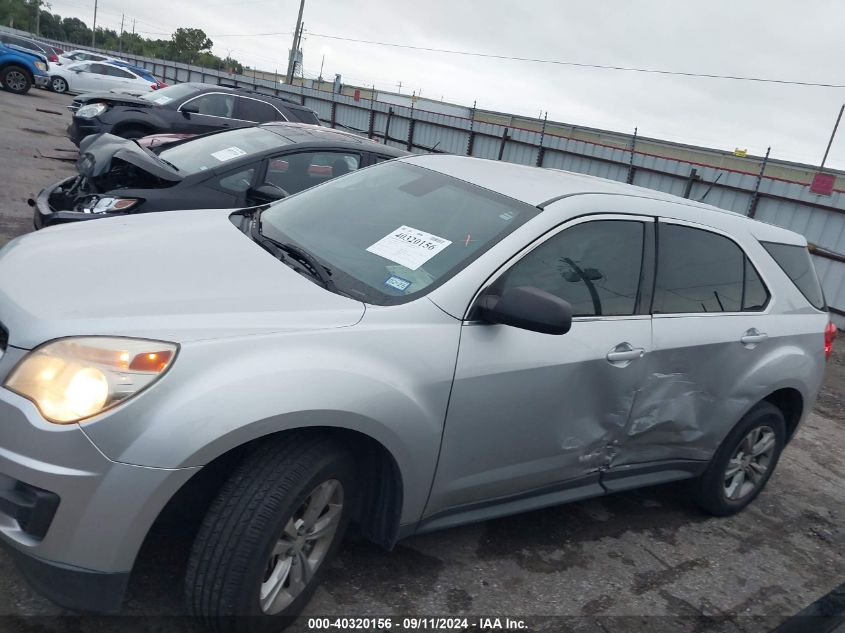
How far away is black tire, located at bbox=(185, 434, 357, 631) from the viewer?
2256mm

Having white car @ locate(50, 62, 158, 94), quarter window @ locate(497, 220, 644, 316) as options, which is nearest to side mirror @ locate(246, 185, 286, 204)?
quarter window @ locate(497, 220, 644, 316)

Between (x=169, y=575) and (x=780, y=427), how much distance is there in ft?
11.1

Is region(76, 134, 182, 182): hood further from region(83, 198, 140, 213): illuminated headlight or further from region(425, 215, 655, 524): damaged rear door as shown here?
region(425, 215, 655, 524): damaged rear door

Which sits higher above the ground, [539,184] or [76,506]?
[539,184]

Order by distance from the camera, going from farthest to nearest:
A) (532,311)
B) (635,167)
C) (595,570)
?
(635,167) < (595,570) < (532,311)

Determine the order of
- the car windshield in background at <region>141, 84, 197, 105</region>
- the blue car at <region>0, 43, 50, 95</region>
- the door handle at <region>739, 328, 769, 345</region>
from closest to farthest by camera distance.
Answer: the door handle at <region>739, 328, 769, 345</region>
the car windshield in background at <region>141, 84, 197, 105</region>
the blue car at <region>0, 43, 50, 95</region>

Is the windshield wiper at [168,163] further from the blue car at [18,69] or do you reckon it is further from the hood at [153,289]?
the blue car at [18,69]

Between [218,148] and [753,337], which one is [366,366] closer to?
[753,337]

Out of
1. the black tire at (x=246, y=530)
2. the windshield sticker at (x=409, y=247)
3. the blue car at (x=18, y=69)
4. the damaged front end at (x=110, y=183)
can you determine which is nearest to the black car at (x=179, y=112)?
the damaged front end at (x=110, y=183)

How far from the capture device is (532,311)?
2.61 metres

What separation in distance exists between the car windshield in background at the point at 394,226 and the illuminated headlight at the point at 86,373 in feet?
2.70

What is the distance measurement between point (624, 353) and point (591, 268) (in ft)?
1.31

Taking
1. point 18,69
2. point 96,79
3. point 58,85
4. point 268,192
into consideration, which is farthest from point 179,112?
point 58,85

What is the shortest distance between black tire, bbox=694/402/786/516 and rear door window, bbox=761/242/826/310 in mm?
721
